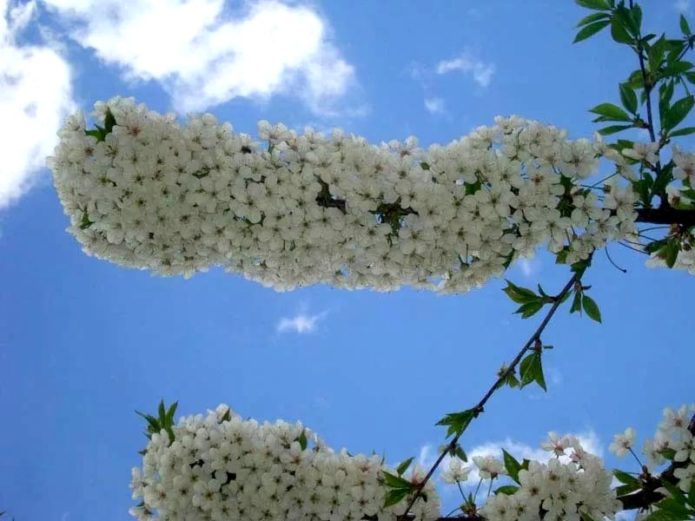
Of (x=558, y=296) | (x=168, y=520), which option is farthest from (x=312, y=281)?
(x=168, y=520)

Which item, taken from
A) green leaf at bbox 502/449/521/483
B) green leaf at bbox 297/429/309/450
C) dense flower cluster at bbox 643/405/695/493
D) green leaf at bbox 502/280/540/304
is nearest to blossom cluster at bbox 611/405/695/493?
dense flower cluster at bbox 643/405/695/493

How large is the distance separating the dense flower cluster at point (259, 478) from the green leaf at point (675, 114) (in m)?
3.37

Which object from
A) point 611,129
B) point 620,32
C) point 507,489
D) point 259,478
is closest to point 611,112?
point 611,129

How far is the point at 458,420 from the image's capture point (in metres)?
5.59

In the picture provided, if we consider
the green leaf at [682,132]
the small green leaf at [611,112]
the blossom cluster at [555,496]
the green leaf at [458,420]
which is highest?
the small green leaf at [611,112]

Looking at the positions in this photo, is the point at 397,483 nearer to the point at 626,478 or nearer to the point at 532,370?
the point at 532,370

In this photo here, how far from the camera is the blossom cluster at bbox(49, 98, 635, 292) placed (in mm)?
5512

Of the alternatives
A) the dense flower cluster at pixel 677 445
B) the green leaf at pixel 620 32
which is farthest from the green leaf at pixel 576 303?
the green leaf at pixel 620 32

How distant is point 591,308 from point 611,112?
1.53 m

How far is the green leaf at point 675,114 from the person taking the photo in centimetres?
582

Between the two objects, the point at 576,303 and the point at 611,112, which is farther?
the point at 611,112

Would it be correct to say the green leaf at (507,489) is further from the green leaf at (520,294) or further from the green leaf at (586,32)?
the green leaf at (586,32)

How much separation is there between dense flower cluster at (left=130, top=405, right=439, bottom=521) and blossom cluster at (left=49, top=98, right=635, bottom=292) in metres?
1.62

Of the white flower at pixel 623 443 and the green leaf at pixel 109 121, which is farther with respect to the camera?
the white flower at pixel 623 443
